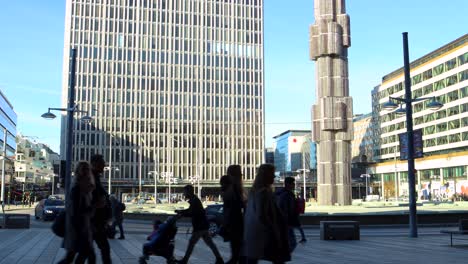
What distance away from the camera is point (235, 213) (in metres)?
8.20

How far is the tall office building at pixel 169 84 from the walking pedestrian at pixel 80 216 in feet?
327

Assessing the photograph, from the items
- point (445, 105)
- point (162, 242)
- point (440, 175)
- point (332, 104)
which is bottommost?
point (162, 242)

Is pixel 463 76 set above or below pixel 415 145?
above

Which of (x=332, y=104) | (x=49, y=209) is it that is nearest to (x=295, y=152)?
(x=332, y=104)

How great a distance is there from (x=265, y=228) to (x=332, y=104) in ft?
121

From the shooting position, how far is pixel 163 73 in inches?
4500

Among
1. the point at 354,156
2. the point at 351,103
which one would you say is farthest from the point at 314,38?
the point at 354,156

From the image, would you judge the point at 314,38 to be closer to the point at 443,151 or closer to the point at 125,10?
the point at 443,151

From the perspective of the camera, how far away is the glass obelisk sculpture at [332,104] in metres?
42.2

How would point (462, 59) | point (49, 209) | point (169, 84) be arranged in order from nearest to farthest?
point (49, 209) → point (462, 59) → point (169, 84)

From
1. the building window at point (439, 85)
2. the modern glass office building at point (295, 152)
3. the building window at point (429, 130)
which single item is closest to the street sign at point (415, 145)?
the building window at point (439, 85)

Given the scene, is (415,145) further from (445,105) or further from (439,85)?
(439,85)

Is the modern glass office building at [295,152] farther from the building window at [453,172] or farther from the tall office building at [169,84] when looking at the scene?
the building window at [453,172]

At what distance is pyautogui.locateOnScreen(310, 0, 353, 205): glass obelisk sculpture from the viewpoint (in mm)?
42219
